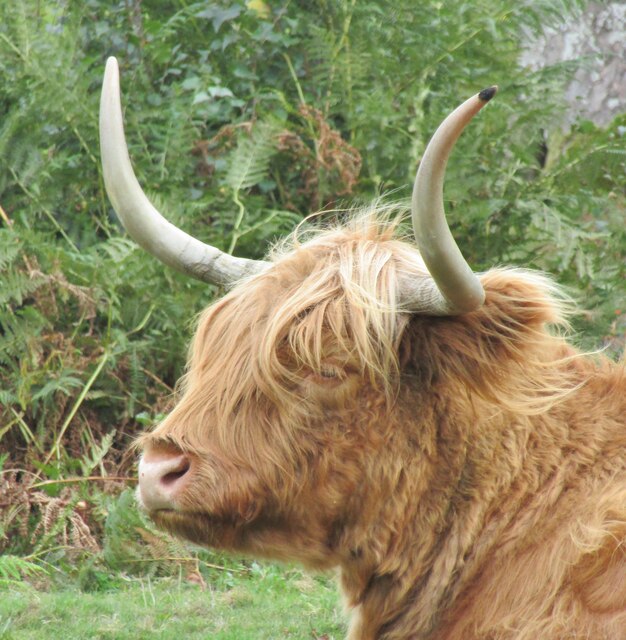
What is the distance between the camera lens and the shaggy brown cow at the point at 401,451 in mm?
3094

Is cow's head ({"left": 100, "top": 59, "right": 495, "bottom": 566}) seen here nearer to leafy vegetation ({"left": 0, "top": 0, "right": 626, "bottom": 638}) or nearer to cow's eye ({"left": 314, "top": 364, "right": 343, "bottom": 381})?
cow's eye ({"left": 314, "top": 364, "right": 343, "bottom": 381})

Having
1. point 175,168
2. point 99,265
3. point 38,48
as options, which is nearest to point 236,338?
point 99,265

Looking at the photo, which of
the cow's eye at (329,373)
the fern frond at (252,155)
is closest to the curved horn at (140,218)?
the cow's eye at (329,373)

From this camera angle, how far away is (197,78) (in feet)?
22.2

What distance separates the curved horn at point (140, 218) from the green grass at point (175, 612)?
5.30ft

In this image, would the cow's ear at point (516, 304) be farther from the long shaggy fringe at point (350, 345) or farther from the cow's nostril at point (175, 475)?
the cow's nostril at point (175, 475)

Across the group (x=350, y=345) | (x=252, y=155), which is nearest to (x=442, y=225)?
(x=350, y=345)

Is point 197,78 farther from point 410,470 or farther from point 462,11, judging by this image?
point 410,470

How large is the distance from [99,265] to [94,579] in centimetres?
183

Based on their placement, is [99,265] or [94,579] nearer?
[94,579]

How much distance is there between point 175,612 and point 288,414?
1855mm

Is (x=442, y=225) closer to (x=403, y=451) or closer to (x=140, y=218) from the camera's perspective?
(x=403, y=451)

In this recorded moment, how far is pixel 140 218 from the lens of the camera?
3447mm

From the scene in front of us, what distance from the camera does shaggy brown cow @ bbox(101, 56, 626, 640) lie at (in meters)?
3.09
